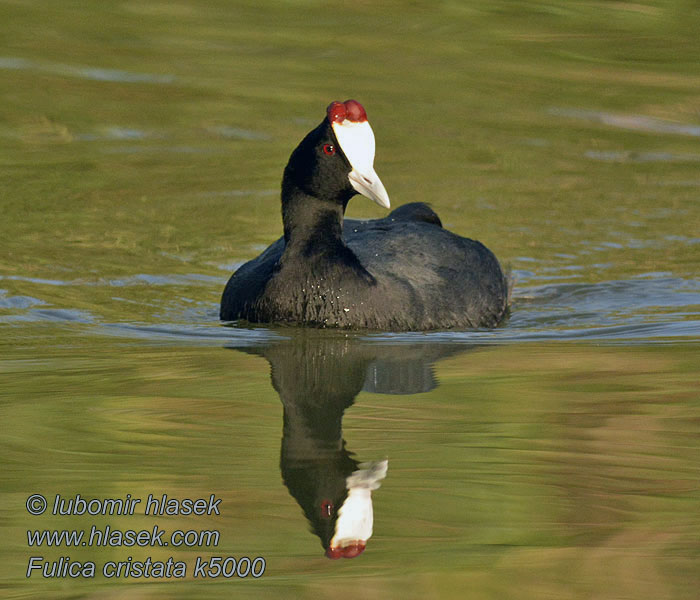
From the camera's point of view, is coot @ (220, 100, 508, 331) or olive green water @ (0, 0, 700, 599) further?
coot @ (220, 100, 508, 331)

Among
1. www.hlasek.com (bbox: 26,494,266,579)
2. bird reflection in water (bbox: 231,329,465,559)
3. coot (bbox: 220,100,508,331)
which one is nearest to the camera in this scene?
www.hlasek.com (bbox: 26,494,266,579)

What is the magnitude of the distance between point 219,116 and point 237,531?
8172mm

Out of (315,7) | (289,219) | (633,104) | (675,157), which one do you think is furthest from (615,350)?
(315,7)

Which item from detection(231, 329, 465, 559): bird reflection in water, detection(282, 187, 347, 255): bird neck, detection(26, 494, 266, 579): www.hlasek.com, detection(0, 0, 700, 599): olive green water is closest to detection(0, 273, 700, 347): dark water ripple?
detection(0, 0, 700, 599): olive green water

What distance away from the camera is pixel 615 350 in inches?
231

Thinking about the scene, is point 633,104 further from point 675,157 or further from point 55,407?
point 55,407

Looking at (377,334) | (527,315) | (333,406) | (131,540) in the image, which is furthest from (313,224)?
(131,540)

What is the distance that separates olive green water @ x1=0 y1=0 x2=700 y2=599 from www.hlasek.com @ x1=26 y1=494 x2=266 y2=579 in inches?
1.2

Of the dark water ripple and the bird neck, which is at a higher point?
the bird neck

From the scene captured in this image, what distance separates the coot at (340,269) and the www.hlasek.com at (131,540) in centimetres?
249

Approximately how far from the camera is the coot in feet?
20.4

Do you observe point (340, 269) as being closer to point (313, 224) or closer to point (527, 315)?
point (313, 224)

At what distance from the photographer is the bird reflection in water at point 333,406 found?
146 inches

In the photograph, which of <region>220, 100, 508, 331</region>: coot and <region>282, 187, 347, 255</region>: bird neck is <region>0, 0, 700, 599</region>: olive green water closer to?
<region>220, 100, 508, 331</region>: coot
